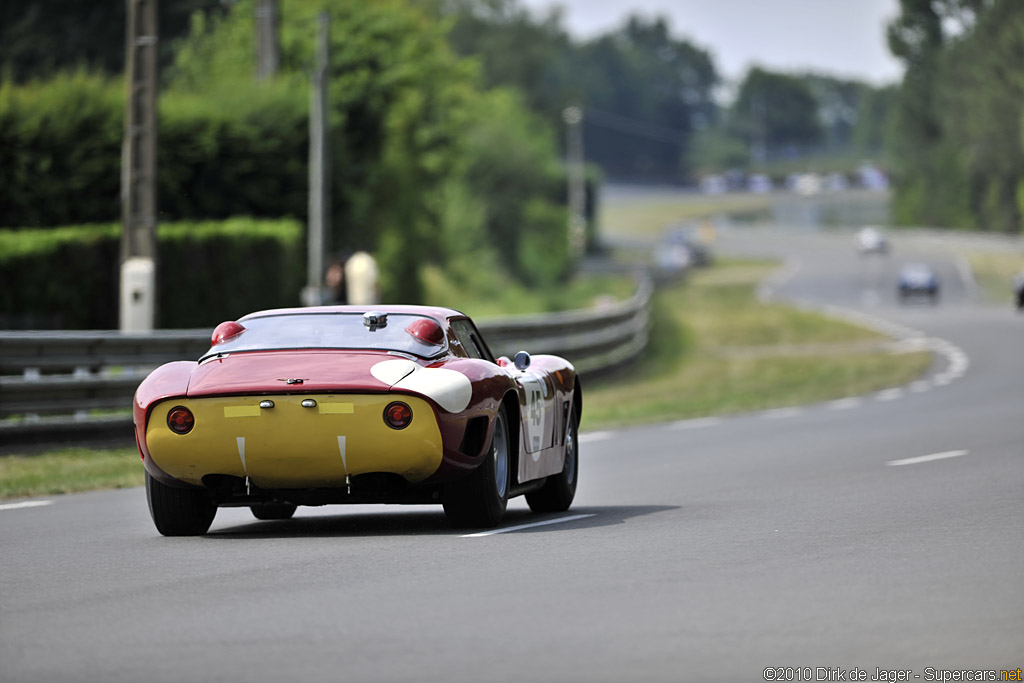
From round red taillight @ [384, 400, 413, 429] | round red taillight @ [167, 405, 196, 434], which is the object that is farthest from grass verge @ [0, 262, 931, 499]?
round red taillight @ [384, 400, 413, 429]

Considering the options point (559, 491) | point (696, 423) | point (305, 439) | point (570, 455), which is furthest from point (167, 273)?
point (305, 439)

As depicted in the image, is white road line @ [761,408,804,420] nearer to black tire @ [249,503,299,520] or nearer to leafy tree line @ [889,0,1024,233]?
black tire @ [249,503,299,520]

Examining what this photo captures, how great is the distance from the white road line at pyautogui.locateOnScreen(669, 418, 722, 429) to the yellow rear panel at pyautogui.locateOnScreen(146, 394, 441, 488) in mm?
12217

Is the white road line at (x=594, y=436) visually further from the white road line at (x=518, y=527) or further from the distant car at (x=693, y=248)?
the distant car at (x=693, y=248)

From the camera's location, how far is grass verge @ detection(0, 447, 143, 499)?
46.9 ft

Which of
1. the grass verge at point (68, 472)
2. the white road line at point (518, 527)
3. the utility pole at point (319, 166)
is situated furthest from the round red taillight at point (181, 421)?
the utility pole at point (319, 166)

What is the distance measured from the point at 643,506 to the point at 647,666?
19.2ft

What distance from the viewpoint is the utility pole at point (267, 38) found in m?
35.1

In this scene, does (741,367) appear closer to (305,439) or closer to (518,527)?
(518,527)

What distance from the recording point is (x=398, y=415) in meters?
9.60

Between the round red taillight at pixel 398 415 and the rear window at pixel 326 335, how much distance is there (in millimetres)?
539

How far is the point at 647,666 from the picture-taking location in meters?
6.01

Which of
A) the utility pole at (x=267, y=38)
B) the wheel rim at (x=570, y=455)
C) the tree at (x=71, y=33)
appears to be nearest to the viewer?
the wheel rim at (x=570, y=455)

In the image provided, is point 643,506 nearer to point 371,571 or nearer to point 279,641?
point 371,571
